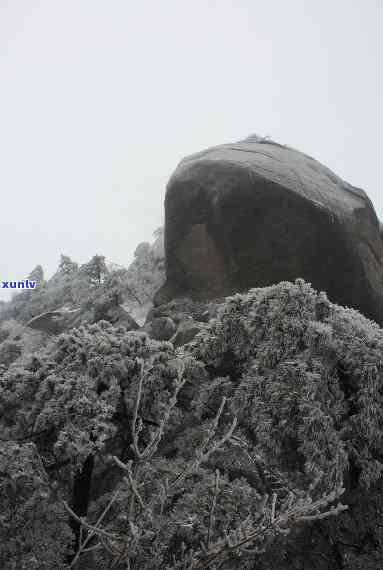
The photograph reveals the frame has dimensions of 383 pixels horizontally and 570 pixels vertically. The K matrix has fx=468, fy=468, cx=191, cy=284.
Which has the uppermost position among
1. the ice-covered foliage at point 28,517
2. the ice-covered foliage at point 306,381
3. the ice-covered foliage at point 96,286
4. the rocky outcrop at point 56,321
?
the ice-covered foliage at point 96,286

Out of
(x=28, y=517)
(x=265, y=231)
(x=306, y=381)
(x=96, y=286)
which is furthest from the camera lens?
(x=96, y=286)

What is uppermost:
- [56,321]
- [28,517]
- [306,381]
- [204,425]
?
[56,321]

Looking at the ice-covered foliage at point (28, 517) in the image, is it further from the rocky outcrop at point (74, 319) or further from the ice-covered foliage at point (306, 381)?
the rocky outcrop at point (74, 319)

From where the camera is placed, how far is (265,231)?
1545 centimetres

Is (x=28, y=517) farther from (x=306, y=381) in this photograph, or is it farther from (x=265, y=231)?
(x=265, y=231)

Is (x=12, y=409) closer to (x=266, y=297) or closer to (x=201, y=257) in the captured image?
(x=266, y=297)

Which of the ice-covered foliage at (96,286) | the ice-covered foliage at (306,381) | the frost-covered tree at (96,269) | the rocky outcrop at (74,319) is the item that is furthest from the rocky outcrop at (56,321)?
the ice-covered foliage at (306,381)

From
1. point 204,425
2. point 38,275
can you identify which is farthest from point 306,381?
point 38,275

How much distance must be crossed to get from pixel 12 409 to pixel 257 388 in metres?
4.37

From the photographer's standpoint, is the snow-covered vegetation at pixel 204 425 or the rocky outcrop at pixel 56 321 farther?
the rocky outcrop at pixel 56 321

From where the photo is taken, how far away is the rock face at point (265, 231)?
50.0ft

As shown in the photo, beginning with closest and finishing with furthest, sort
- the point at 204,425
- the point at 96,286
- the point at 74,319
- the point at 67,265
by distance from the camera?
the point at 204,425, the point at 74,319, the point at 96,286, the point at 67,265

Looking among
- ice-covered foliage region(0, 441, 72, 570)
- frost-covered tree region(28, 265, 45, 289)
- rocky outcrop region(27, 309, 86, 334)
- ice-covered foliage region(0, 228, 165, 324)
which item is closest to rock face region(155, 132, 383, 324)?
ice-covered foliage region(0, 228, 165, 324)

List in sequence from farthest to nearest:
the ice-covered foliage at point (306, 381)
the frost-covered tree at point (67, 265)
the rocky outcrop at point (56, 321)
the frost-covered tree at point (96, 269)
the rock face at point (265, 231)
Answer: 1. the frost-covered tree at point (67, 265)
2. the frost-covered tree at point (96, 269)
3. the rocky outcrop at point (56, 321)
4. the rock face at point (265, 231)
5. the ice-covered foliage at point (306, 381)
